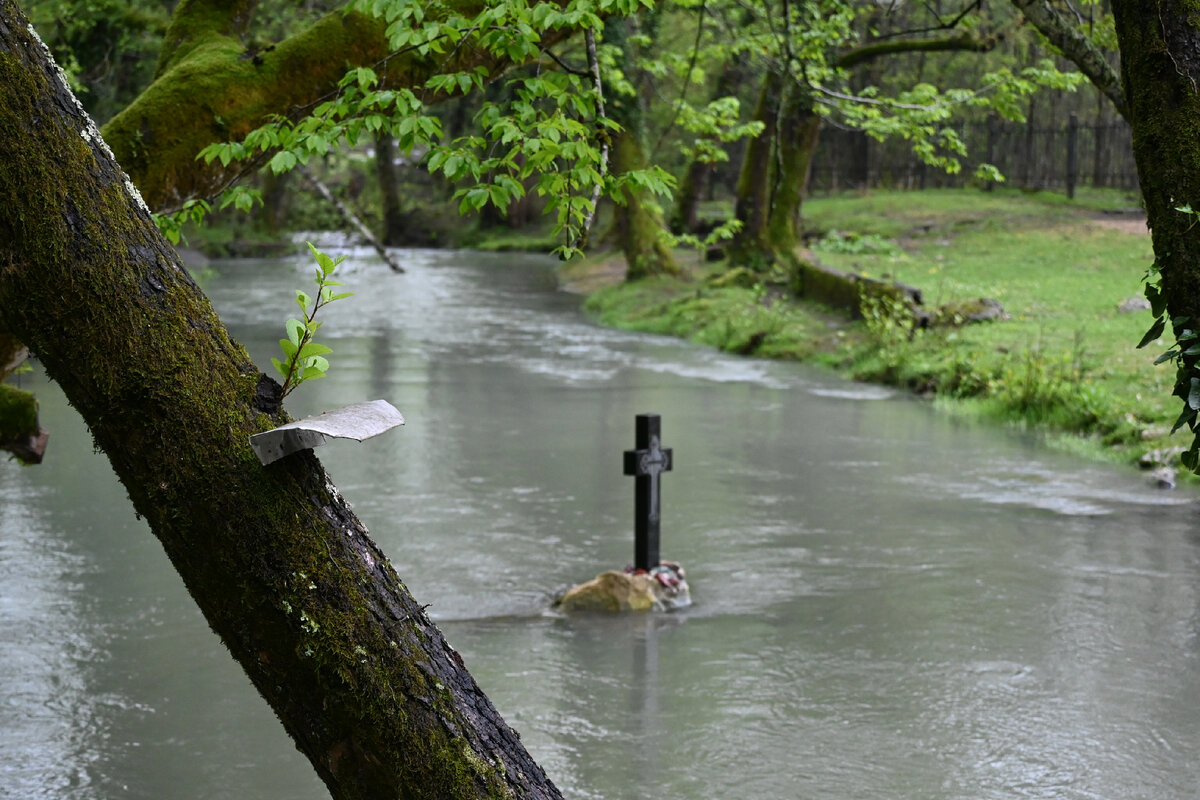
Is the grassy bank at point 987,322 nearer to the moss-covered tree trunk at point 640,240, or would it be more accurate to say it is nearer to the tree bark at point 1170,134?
the moss-covered tree trunk at point 640,240

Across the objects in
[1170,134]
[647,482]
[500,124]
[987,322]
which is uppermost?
[500,124]

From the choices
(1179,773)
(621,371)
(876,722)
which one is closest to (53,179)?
(876,722)

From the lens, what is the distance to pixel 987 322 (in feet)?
52.3

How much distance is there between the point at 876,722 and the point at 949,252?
780 inches

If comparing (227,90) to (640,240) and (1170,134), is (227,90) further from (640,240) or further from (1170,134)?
(640,240)

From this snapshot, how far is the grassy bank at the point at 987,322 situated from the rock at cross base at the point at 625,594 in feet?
17.8

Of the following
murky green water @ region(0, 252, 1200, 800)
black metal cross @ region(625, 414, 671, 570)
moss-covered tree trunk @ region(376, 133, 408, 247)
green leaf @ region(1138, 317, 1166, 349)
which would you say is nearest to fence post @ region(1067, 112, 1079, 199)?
murky green water @ region(0, 252, 1200, 800)

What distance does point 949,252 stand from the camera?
24094 millimetres

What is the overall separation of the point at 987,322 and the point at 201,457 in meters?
14.8

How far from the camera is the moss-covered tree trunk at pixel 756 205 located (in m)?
23.3

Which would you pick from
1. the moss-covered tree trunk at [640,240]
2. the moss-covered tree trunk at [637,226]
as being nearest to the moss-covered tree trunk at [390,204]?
the moss-covered tree trunk at [637,226]

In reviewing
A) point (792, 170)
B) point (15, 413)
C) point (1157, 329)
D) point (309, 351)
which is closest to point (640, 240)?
point (792, 170)

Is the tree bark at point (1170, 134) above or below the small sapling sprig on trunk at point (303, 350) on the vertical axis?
above

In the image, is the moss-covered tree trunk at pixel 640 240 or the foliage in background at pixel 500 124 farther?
the moss-covered tree trunk at pixel 640 240
